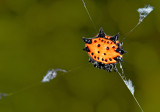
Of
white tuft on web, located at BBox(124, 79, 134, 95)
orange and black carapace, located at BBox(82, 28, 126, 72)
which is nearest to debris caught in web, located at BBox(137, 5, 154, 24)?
orange and black carapace, located at BBox(82, 28, 126, 72)

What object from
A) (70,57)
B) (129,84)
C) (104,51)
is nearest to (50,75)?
(70,57)

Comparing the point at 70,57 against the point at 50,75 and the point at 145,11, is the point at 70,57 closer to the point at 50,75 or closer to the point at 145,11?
the point at 50,75

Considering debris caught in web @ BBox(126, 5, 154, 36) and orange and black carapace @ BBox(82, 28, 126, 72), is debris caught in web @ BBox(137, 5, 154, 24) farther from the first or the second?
orange and black carapace @ BBox(82, 28, 126, 72)

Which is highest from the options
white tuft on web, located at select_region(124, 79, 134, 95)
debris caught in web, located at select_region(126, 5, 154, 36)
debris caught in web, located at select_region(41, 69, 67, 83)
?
debris caught in web, located at select_region(126, 5, 154, 36)

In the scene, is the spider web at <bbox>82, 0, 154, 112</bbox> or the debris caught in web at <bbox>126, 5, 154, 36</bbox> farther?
the debris caught in web at <bbox>126, 5, 154, 36</bbox>

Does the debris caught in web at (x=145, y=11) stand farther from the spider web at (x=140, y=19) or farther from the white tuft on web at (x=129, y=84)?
the white tuft on web at (x=129, y=84)

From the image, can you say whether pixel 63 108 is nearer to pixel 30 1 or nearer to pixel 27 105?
pixel 27 105

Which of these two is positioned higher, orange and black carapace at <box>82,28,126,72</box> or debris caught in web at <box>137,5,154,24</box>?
debris caught in web at <box>137,5,154,24</box>
